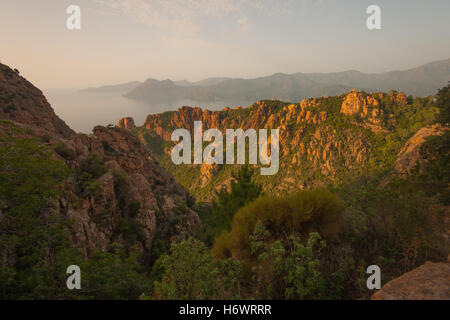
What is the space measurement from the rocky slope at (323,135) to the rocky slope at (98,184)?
4876cm

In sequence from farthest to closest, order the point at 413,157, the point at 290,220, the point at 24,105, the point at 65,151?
the point at 24,105
the point at 413,157
the point at 65,151
the point at 290,220

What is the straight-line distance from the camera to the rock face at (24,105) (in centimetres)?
2569

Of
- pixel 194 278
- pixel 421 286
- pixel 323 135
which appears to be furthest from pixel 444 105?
pixel 323 135

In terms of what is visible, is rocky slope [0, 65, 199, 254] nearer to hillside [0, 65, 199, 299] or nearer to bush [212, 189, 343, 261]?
hillside [0, 65, 199, 299]

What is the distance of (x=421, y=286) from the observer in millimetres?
4484

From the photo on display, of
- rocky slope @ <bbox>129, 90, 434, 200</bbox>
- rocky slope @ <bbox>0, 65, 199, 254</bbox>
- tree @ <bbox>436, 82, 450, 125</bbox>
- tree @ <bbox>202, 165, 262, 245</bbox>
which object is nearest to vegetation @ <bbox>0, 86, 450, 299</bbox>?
tree @ <bbox>436, 82, 450, 125</bbox>

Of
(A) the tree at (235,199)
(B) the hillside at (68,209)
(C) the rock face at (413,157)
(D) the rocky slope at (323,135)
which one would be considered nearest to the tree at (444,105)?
(C) the rock face at (413,157)

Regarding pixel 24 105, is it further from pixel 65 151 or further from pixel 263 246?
pixel 263 246

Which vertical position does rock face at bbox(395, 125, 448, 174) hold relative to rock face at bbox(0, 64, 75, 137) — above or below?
below

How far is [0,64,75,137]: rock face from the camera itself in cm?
2569

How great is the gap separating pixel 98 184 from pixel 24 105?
2215cm
